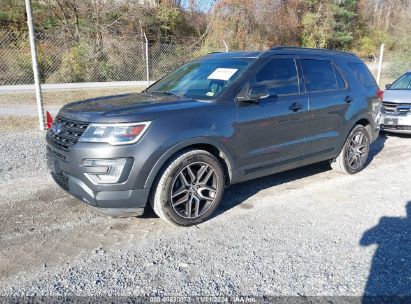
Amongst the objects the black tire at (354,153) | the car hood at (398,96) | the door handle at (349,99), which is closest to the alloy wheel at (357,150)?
the black tire at (354,153)

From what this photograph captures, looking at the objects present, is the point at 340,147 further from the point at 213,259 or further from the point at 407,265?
the point at 213,259

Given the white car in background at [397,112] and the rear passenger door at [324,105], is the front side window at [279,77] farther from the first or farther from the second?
the white car in background at [397,112]

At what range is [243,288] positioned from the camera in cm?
275

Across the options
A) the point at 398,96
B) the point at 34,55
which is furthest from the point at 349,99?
the point at 34,55

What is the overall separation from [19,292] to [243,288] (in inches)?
66.4

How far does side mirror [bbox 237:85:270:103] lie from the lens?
12.8 ft

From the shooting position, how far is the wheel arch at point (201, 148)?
3393 mm

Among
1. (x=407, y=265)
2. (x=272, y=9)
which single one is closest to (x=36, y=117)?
(x=407, y=265)

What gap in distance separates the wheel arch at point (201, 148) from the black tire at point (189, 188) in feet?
0.24

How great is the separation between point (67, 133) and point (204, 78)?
1.70m

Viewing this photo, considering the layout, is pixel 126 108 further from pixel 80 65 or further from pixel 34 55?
pixel 80 65

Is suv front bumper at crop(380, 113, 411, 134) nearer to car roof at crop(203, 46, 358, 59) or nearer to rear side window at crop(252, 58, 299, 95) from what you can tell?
car roof at crop(203, 46, 358, 59)

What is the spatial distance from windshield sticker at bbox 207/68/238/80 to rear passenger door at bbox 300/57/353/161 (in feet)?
3.71

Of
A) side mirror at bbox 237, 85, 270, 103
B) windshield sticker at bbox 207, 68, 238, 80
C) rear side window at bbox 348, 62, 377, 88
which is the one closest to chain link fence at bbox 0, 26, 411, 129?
rear side window at bbox 348, 62, 377, 88
